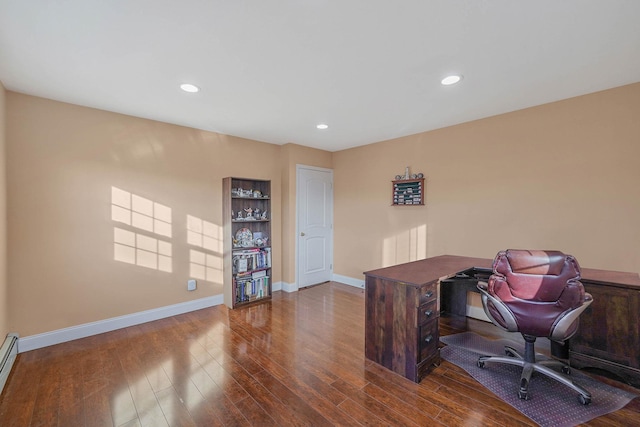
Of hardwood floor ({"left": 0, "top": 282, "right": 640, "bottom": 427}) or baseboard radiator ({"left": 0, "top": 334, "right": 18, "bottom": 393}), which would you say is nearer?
hardwood floor ({"left": 0, "top": 282, "right": 640, "bottom": 427})

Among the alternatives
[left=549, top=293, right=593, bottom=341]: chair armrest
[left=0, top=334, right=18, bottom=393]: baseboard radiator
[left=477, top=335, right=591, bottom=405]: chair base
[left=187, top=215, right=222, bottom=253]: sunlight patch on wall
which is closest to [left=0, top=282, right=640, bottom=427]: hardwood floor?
[left=0, top=334, right=18, bottom=393]: baseboard radiator

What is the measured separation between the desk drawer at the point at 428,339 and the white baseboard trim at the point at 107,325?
2912 millimetres

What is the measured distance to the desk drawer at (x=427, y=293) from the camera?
2.15m

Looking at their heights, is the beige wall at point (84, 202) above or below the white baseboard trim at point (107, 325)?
above

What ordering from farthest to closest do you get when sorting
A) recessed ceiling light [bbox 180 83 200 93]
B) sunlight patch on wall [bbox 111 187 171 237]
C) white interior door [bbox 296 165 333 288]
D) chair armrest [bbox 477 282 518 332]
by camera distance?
1. white interior door [bbox 296 165 333 288]
2. sunlight patch on wall [bbox 111 187 171 237]
3. recessed ceiling light [bbox 180 83 200 93]
4. chair armrest [bbox 477 282 518 332]

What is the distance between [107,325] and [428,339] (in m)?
3.37

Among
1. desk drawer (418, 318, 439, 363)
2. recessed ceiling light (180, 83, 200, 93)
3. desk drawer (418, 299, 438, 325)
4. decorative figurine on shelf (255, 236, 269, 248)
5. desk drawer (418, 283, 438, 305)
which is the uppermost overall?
recessed ceiling light (180, 83, 200, 93)

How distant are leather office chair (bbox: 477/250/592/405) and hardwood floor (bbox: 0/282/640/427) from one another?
17.7 inches

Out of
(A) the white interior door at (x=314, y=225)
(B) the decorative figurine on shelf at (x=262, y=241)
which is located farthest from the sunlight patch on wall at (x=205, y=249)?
(A) the white interior door at (x=314, y=225)

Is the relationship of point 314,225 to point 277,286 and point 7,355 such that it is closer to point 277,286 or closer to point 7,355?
point 277,286

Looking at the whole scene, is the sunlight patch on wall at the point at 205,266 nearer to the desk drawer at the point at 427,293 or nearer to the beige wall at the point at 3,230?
the beige wall at the point at 3,230

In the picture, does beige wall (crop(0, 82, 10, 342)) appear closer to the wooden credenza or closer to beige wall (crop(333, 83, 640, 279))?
beige wall (crop(333, 83, 640, 279))

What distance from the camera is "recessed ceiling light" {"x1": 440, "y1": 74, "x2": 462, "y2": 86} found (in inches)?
91.7

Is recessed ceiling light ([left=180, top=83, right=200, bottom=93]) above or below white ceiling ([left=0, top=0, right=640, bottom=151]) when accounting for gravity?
below
